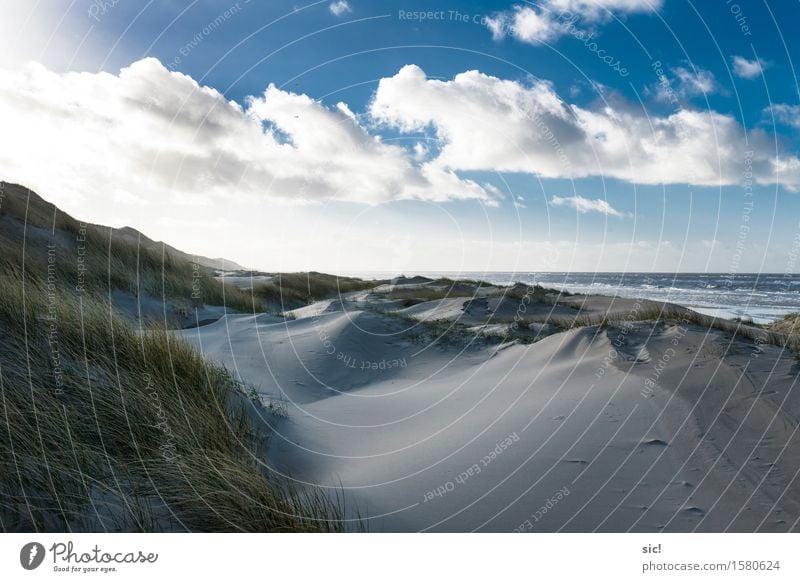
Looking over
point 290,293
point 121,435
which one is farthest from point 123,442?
point 290,293

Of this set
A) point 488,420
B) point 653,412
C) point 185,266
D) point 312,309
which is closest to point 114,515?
point 488,420

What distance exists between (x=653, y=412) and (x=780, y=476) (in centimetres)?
95

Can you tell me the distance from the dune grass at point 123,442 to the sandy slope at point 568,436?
60cm

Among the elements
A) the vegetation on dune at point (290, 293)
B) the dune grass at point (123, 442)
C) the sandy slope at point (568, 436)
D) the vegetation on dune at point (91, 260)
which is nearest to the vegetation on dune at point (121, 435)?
the dune grass at point (123, 442)

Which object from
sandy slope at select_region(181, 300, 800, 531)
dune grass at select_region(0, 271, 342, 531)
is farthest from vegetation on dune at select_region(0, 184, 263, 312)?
sandy slope at select_region(181, 300, 800, 531)

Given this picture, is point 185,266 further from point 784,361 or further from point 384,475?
point 784,361

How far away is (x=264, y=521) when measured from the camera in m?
2.46

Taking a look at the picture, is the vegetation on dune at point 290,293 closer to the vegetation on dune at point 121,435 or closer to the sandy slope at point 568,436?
the sandy slope at point 568,436

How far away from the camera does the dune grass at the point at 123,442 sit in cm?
235

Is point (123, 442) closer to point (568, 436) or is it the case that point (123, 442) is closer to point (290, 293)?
point (568, 436)

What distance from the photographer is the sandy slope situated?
2.78m

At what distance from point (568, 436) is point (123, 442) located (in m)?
3.35

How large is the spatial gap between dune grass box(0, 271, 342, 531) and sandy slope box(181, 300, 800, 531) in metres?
0.60

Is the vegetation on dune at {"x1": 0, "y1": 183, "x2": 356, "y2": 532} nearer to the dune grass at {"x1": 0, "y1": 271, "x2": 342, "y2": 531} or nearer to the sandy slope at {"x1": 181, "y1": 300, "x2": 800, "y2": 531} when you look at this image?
the dune grass at {"x1": 0, "y1": 271, "x2": 342, "y2": 531}
